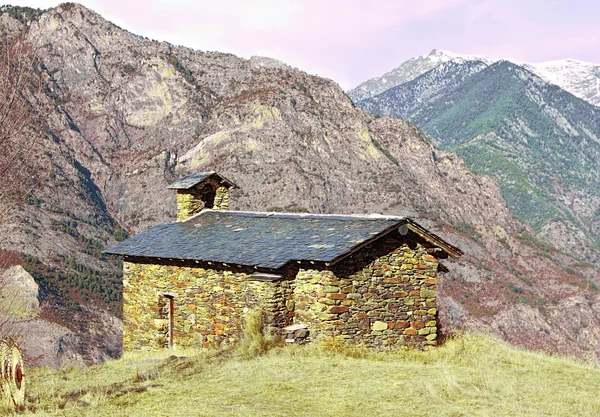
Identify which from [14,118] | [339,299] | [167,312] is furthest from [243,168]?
[14,118]

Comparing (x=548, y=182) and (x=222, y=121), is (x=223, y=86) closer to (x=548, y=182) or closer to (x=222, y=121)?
(x=222, y=121)

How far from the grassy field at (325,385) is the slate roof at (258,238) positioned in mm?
2444

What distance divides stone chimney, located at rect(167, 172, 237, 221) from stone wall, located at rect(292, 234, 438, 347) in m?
8.12

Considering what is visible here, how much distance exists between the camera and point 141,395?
41.4 feet

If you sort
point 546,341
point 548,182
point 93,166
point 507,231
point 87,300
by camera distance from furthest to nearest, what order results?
point 548,182
point 507,231
point 93,166
point 546,341
point 87,300

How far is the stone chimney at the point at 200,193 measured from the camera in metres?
24.3

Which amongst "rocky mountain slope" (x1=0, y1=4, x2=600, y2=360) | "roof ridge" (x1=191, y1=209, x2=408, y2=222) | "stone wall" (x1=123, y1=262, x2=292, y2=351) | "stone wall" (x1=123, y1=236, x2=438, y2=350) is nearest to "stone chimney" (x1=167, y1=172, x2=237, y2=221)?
"roof ridge" (x1=191, y1=209, x2=408, y2=222)

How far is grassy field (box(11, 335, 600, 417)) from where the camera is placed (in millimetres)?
11617

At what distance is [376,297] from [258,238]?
398 centimetres

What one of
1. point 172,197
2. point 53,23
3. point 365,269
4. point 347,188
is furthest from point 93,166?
point 365,269

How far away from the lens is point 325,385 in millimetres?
13008

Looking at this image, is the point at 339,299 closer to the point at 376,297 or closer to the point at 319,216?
the point at 376,297

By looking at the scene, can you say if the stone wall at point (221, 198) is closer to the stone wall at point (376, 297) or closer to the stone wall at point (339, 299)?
the stone wall at point (339, 299)

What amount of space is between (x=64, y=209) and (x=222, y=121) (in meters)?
31.8
